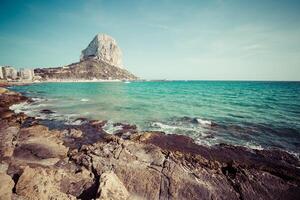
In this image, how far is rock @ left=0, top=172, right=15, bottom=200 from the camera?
559cm

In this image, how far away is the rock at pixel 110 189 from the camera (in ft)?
18.6

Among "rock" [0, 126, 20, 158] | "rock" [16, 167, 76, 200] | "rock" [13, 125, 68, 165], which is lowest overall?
"rock" [13, 125, 68, 165]

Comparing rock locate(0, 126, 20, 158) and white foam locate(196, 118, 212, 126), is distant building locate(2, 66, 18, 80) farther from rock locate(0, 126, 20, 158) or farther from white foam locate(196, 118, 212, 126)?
white foam locate(196, 118, 212, 126)

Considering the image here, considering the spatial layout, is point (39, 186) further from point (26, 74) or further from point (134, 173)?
point (26, 74)

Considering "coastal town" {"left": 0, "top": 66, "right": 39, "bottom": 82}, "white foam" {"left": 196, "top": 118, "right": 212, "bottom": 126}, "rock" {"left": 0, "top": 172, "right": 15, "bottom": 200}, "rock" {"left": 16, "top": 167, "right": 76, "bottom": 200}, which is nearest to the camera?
"rock" {"left": 0, "top": 172, "right": 15, "bottom": 200}

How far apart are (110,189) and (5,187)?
3.58m

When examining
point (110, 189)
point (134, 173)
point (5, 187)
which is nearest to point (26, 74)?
point (5, 187)

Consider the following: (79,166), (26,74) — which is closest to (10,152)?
(79,166)

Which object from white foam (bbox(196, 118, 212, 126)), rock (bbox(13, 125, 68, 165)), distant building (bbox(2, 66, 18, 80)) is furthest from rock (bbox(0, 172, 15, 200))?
distant building (bbox(2, 66, 18, 80))

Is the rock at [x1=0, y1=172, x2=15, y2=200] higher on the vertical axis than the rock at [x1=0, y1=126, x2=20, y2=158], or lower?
higher

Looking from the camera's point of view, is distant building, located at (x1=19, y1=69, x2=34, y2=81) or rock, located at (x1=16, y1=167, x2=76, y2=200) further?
distant building, located at (x1=19, y1=69, x2=34, y2=81)

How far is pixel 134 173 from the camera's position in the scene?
25.1 feet

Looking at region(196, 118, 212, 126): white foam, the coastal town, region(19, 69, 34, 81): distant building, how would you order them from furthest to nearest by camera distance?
region(19, 69, 34, 81): distant building → the coastal town → region(196, 118, 212, 126): white foam

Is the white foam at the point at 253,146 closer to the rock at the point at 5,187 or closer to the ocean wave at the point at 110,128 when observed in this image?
the ocean wave at the point at 110,128
